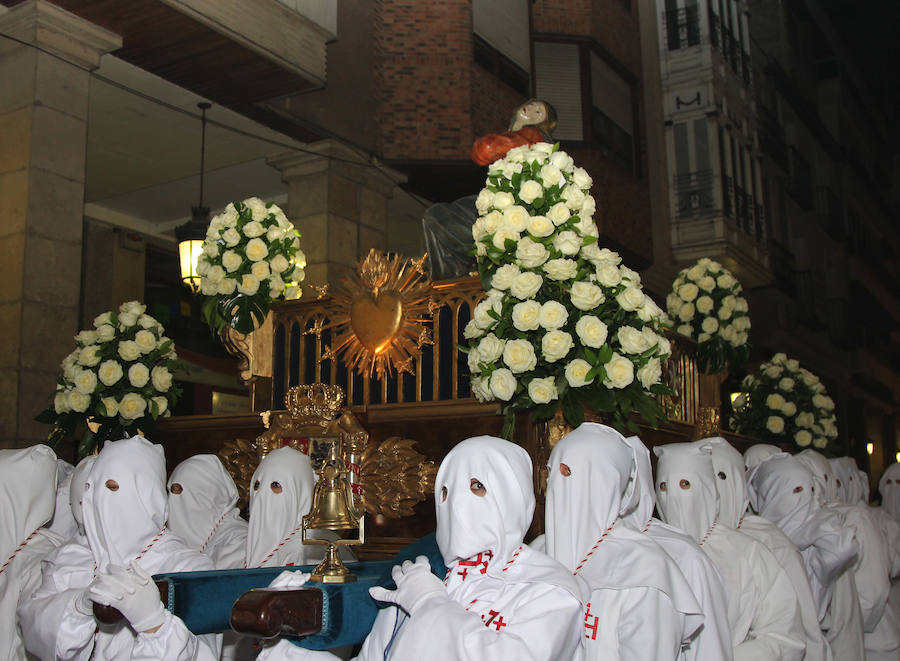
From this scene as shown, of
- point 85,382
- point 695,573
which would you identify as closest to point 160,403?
point 85,382

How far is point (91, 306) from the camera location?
13.8m

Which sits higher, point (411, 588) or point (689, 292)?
point (689, 292)

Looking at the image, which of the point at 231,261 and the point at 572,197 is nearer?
the point at 572,197

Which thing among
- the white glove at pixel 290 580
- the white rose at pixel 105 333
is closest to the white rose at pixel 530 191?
the white glove at pixel 290 580

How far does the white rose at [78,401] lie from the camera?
7070mm

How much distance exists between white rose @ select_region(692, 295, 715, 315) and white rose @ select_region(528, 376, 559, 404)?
449cm

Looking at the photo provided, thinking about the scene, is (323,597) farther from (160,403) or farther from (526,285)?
(160,403)

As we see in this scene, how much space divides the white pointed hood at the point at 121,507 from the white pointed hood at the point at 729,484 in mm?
3100

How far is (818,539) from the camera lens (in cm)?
624

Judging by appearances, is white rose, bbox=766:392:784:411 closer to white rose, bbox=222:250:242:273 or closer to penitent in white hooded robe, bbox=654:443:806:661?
penitent in white hooded robe, bbox=654:443:806:661

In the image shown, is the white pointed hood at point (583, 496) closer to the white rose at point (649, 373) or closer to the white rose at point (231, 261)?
the white rose at point (649, 373)

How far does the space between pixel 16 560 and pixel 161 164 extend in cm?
957

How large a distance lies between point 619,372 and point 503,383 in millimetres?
610

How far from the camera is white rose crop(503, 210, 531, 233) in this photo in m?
5.39
